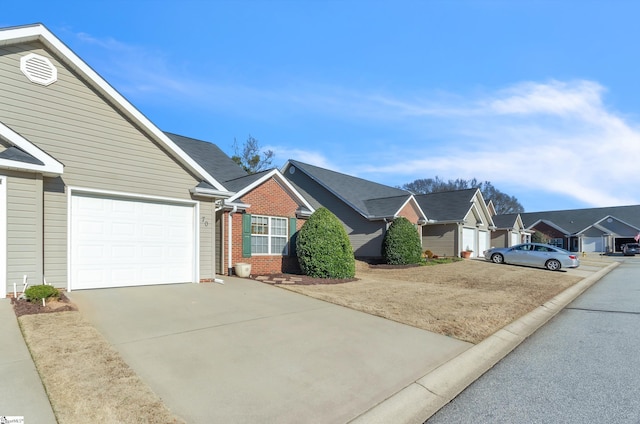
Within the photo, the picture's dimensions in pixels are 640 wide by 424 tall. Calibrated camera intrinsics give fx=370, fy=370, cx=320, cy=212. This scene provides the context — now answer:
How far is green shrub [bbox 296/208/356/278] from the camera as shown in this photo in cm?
1291

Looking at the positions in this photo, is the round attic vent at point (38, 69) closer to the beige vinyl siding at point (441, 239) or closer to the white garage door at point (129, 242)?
the white garage door at point (129, 242)

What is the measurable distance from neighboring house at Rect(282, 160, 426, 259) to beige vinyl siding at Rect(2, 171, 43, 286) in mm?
14080

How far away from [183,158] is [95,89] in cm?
252

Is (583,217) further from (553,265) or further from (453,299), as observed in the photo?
(453,299)

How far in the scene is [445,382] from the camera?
4.59m

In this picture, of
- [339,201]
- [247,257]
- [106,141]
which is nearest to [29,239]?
[106,141]

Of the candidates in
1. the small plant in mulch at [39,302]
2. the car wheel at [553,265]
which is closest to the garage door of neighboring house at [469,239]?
the car wheel at [553,265]

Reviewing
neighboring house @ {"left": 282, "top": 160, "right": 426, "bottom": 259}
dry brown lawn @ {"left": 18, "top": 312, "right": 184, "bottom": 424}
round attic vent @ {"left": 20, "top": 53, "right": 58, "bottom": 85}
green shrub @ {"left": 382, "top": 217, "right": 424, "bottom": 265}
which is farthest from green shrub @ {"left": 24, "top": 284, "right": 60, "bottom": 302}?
green shrub @ {"left": 382, "top": 217, "right": 424, "bottom": 265}

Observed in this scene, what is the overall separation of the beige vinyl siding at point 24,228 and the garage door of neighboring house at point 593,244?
6072cm

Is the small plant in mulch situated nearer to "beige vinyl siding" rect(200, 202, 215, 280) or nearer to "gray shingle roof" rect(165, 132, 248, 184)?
"beige vinyl siding" rect(200, 202, 215, 280)

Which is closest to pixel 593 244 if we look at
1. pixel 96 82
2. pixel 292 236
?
pixel 292 236

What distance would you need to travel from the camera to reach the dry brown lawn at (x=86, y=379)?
3305mm

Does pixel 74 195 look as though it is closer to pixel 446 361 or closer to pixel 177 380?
pixel 177 380

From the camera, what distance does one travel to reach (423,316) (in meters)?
7.63
